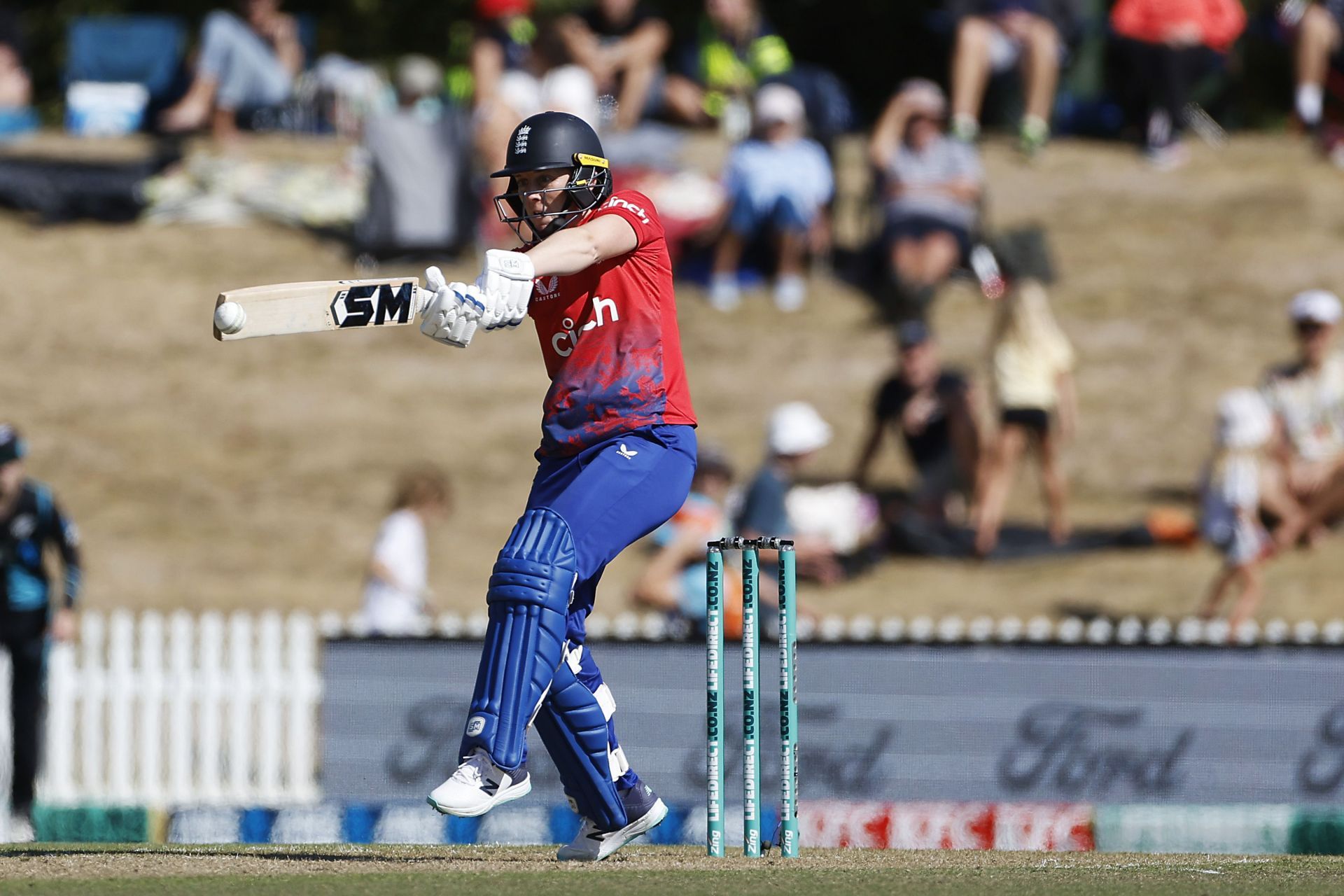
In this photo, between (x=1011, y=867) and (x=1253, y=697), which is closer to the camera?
(x=1011, y=867)

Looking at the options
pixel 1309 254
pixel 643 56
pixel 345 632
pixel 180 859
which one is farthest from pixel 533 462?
pixel 180 859

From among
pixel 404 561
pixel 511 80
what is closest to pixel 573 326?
pixel 404 561

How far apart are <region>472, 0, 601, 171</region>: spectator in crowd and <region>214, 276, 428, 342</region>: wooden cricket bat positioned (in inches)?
388

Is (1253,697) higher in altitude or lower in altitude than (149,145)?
lower

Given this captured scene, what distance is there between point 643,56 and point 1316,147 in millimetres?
6126

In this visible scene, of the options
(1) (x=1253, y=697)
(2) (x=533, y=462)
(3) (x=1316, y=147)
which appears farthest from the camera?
(3) (x=1316, y=147)

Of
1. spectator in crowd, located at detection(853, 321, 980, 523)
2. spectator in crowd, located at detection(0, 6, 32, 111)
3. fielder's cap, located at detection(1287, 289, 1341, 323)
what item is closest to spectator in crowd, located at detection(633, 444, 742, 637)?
spectator in crowd, located at detection(853, 321, 980, 523)

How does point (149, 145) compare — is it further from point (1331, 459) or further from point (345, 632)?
point (1331, 459)

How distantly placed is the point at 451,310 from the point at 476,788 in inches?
48.5

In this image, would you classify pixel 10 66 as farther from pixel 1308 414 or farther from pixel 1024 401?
pixel 1308 414

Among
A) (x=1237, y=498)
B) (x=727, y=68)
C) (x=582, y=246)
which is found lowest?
(x=1237, y=498)

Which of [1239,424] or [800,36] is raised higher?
[800,36]

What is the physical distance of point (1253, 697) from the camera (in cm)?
952

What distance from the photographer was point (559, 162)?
5.50 meters
